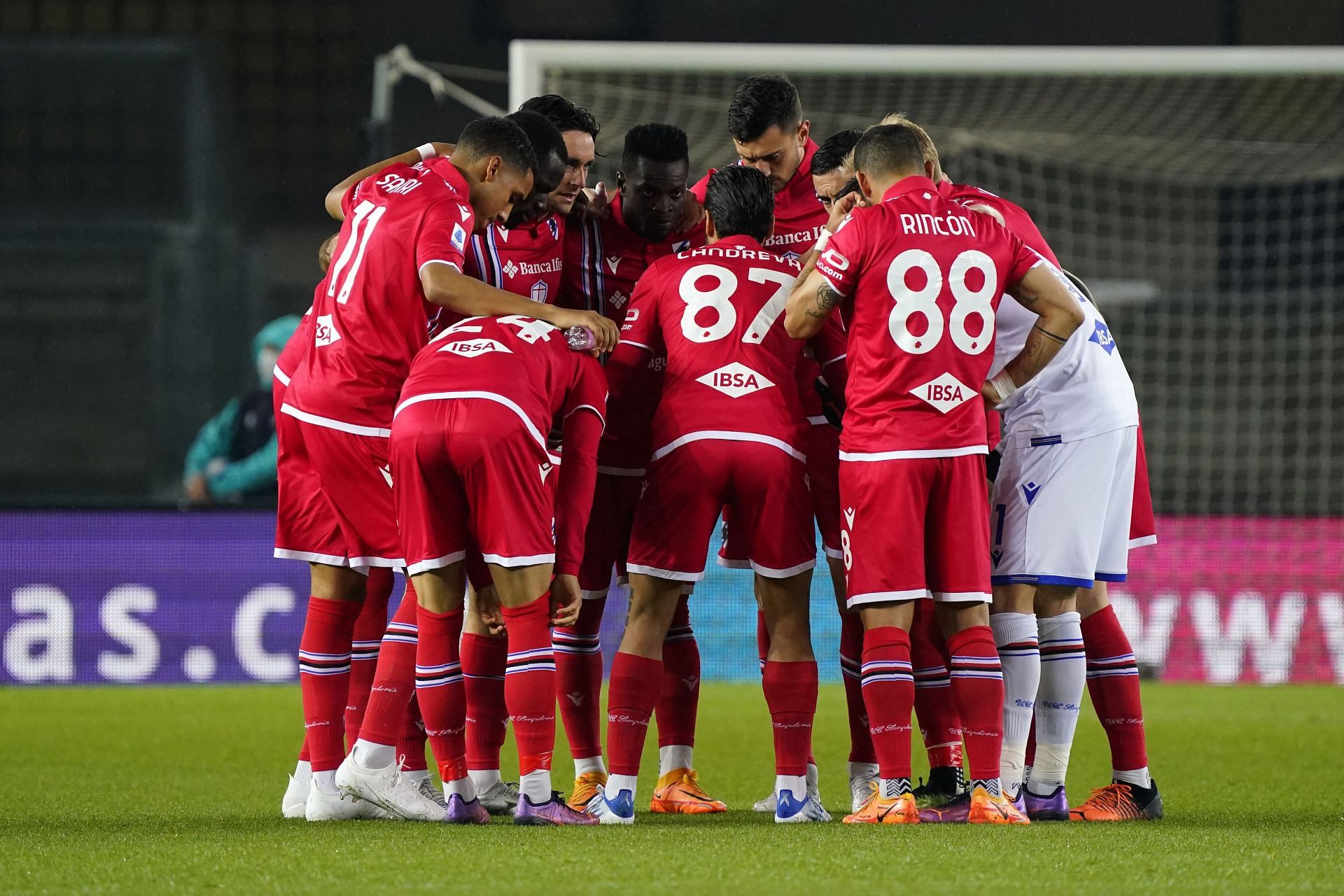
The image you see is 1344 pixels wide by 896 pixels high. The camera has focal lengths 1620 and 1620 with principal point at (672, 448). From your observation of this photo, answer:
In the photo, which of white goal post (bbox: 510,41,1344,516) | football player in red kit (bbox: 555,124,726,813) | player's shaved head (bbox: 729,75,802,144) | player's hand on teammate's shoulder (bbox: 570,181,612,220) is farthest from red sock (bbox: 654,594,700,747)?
white goal post (bbox: 510,41,1344,516)

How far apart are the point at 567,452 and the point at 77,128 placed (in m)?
12.5

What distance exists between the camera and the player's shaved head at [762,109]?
5309mm

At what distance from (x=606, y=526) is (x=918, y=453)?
3.54 feet

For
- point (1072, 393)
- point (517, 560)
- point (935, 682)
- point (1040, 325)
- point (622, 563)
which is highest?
point (1040, 325)

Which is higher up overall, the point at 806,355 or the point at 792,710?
the point at 806,355

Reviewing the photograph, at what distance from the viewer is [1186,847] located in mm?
3701

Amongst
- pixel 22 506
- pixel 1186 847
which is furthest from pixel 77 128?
pixel 1186 847

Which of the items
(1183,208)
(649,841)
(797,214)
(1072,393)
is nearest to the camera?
(649,841)

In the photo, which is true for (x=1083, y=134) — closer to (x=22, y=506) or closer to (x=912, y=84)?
(x=912, y=84)

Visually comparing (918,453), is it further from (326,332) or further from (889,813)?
(326,332)

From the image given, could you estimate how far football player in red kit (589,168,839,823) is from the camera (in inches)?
174

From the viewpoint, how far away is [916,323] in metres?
4.23

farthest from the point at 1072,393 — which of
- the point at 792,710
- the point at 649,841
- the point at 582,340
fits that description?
the point at 649,841

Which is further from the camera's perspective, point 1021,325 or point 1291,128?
point 1291,128
